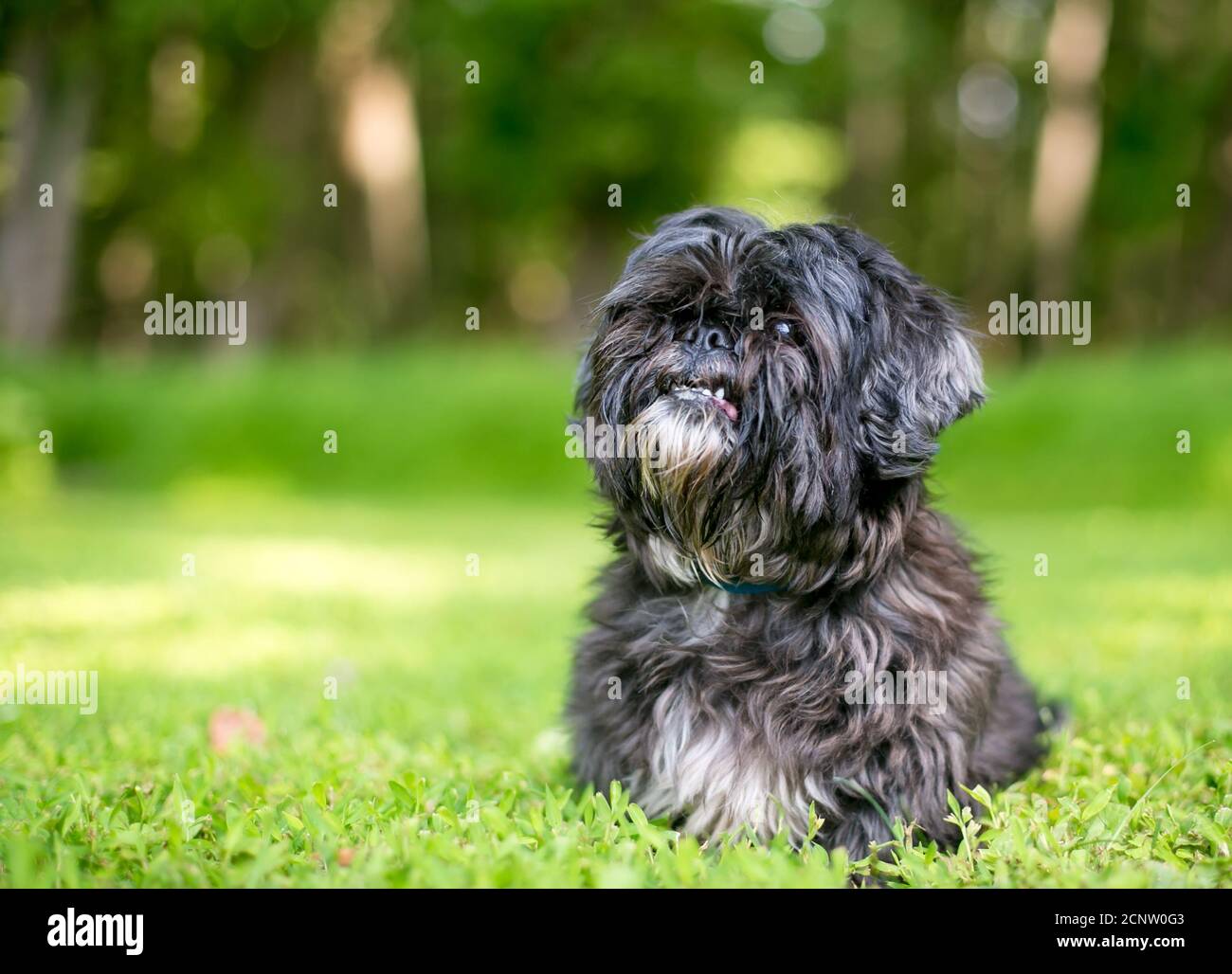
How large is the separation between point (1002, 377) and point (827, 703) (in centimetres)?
1557

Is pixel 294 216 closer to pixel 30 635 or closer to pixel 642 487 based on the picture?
pixel 30 635

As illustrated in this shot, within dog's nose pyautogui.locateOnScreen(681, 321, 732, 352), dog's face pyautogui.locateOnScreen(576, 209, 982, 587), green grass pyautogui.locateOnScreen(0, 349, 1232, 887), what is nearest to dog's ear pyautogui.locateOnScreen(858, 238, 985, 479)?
dog's face pyautogui.locateOnScreen(576, 209, 982, 587)

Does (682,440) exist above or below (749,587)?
above

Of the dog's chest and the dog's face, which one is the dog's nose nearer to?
the dog's face

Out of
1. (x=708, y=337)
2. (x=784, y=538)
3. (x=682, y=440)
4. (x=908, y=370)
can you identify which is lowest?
(x=784, y=538)

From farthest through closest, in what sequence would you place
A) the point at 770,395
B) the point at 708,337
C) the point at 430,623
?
the point at 430,623, the point at 708,337, the point at 770,395

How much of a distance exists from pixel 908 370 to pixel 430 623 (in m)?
5.52

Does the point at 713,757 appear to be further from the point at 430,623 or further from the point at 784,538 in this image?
the point at 430,623

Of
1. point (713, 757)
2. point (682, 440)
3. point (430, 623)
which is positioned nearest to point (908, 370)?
point (682, 440)

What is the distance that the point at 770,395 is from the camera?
11.8ft

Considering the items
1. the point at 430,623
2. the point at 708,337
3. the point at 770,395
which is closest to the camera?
the point at 770,395

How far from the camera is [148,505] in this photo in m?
16.4

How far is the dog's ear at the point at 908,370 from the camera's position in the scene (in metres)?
3.72

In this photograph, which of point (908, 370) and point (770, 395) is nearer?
point (770, 395)
